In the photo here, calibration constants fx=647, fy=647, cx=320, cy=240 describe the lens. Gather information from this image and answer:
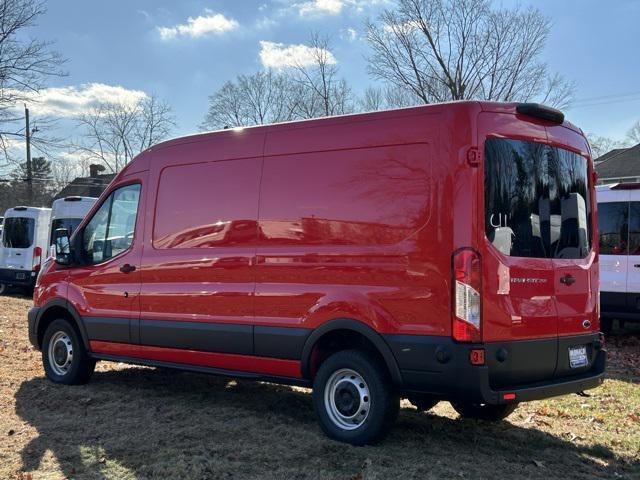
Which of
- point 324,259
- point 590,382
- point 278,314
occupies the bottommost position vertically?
point 590,382

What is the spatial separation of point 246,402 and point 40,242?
1370cm

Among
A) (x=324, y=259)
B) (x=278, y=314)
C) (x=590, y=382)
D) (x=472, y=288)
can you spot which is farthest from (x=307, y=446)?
(x=590, y=382)

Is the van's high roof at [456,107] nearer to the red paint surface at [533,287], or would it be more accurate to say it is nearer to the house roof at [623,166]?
the red paint surface at [533,287]

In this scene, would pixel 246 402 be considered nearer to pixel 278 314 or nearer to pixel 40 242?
pixel 278 314

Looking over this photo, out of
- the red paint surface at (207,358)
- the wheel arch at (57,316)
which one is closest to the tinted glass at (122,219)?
the wheel arch at (57,316)

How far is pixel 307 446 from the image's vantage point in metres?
5.02

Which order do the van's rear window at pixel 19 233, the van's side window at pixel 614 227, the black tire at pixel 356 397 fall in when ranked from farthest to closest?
the van's rear window at pixel 19 233, the van's side window at pixel 614 227, the black tire at pixel 356 397

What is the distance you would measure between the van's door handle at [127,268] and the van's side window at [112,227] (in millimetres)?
194

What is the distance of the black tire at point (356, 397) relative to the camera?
15.9ft

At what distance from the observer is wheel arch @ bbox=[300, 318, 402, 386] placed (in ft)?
15.5

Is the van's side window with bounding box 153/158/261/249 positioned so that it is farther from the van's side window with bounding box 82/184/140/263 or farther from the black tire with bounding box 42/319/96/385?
the black tire with bounding box 42/319/96/385

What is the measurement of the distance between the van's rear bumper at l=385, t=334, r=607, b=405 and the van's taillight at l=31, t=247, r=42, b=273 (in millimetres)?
15347

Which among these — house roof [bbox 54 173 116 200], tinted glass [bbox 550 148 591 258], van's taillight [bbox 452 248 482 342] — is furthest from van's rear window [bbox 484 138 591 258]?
house roof [bbox 54 173 116 200]

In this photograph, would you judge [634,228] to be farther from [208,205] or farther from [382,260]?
[208,205]
